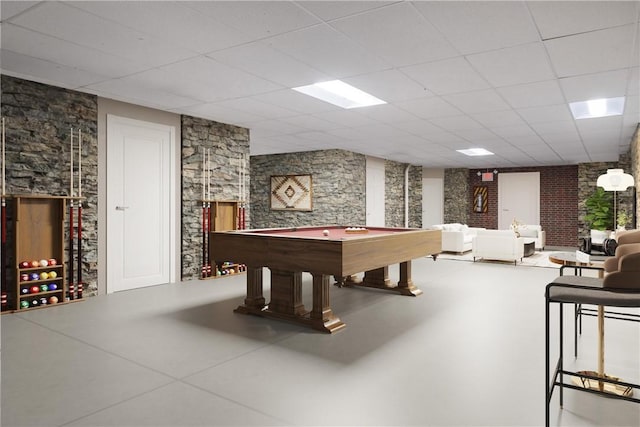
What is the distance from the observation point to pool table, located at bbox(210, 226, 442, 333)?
3.32 metres

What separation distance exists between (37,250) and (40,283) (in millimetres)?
356

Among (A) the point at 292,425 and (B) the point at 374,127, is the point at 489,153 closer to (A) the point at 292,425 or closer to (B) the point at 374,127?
(B) the point at 374,127

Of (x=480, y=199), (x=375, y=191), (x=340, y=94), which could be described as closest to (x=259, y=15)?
(x=340, y=94)

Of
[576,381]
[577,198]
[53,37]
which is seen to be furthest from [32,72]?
[577,198]

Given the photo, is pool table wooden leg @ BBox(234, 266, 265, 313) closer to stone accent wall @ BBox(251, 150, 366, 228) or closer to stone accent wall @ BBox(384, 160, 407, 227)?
stone accent wall @ BBox(251, 150, 366, 228)

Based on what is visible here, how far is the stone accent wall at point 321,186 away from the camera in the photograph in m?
9.35

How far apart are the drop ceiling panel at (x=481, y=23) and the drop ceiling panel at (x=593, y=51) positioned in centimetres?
A: 34

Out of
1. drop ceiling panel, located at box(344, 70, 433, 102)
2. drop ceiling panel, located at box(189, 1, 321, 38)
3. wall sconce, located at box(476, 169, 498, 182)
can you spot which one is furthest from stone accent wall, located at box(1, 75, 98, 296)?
wall sconce, located at box(476, 169, 498, 182)

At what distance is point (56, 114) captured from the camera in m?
4.60

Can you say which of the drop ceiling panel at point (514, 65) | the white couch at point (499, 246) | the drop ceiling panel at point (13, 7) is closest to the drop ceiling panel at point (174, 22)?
the drop ceiling panel at point (13, 7)

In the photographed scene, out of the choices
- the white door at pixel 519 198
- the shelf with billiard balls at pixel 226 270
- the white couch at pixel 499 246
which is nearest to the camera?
the shelf with billiard balls at pixel 226 270

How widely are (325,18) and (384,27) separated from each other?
1.51 feet

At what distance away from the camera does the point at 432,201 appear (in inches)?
551

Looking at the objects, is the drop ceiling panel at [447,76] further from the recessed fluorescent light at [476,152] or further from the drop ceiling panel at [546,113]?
the recessed fluorescent light at [476,152]
